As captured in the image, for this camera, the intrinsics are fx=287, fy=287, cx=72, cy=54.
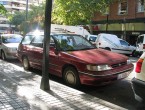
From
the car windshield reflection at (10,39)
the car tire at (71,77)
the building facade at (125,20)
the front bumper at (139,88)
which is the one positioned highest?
the building facade at (125,20)

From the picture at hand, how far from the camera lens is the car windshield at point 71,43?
8.83m

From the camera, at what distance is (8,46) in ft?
46.2

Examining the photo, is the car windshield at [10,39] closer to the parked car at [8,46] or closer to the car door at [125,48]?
the parked car at [8,46]

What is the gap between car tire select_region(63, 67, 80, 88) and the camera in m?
7.87

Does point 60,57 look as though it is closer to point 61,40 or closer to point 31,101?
point 61,40

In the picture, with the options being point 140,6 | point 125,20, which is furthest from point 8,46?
point 125,20

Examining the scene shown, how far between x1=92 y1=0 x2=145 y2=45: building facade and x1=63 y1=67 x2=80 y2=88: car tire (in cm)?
2182

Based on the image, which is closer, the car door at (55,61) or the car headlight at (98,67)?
the car headlight at (98,67)

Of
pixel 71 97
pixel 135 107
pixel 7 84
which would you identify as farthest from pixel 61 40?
pixel 135 107

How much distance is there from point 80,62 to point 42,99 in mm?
1850

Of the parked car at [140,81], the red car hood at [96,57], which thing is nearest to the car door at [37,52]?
the red car hood at [96,57]

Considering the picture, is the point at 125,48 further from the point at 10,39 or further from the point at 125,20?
the point at 125,20

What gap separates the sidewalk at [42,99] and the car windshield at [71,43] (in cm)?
154

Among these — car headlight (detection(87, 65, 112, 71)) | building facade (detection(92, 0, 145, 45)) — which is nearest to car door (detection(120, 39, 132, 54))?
building facade (detection(92, 0, 145, 45))
